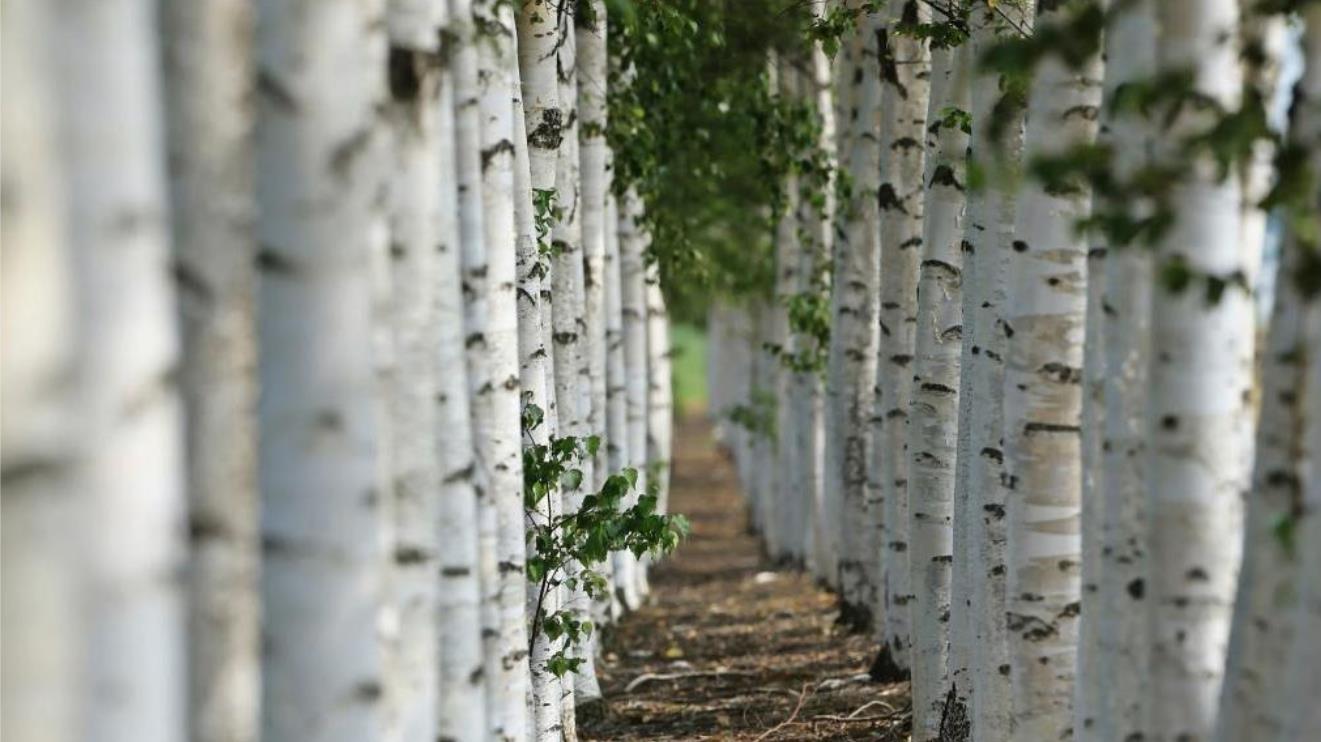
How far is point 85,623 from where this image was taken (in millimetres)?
3016

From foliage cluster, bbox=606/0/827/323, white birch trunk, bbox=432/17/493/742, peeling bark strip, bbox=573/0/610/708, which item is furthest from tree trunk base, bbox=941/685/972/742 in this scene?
white birch trunk, bbox=432/17/493/742

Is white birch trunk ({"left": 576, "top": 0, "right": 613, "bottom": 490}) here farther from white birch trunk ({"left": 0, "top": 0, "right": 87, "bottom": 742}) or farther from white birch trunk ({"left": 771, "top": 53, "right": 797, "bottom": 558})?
white birch trunk ({"left": 0, "top": 0, "right": 87, "bottom": 742})

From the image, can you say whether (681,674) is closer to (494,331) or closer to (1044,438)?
(1044,438)

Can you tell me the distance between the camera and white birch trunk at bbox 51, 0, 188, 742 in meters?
3.02

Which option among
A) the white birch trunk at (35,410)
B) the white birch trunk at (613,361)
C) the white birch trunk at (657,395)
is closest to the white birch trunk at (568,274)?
the white birch trunk at (613,361)

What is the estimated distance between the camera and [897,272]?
11.3 metres

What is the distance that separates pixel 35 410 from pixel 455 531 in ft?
6.13

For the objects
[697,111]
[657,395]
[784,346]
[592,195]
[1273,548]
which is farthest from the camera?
[784,346]

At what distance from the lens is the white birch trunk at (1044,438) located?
18.7 ft

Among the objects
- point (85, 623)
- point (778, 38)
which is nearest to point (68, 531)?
point (85, 623)

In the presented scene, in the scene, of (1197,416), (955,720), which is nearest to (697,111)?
(955,720)

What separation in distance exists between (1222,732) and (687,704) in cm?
728

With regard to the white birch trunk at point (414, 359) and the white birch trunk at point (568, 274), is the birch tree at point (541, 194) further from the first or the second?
the white birch trunk at point (414, 359)

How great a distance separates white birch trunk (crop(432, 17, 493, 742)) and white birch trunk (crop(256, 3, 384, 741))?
659 mm
